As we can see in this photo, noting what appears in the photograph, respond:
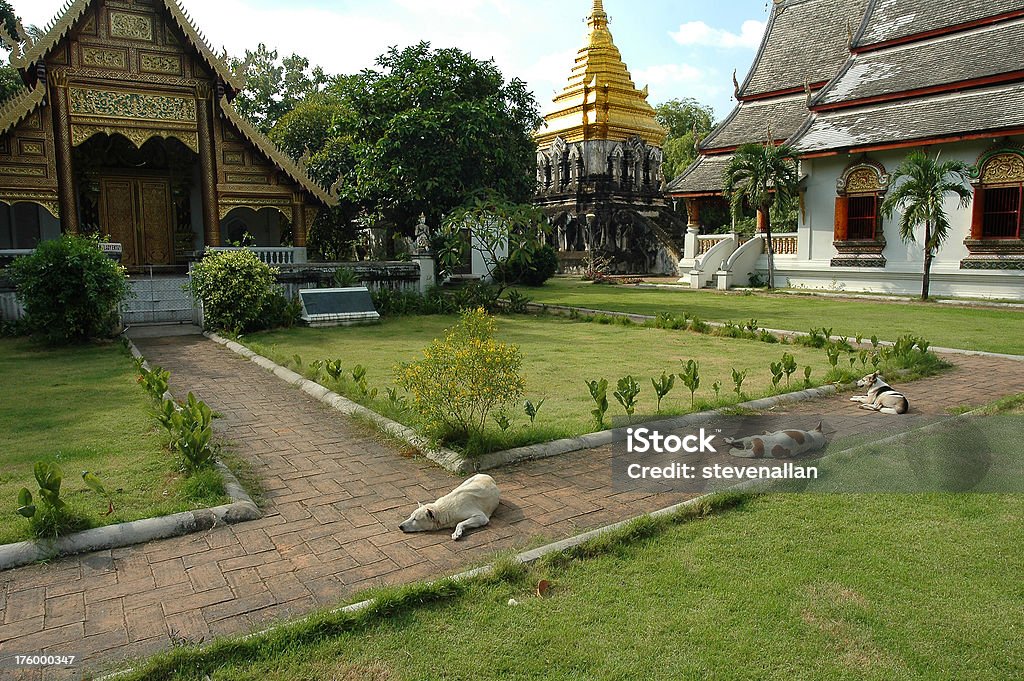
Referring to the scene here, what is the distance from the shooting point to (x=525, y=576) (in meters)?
3.79

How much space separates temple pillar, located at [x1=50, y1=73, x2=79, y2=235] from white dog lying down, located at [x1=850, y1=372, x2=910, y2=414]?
1473 centimetres

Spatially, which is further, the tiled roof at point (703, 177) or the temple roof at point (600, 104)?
the temple roof at point (600, 104)

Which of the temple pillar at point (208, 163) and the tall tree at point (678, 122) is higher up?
the tall tree at point (678, 122)

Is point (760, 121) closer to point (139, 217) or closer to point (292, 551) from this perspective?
point (139, 217)

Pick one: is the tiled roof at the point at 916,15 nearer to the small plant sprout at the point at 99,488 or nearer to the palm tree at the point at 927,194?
the palm tree at the point at 927,194

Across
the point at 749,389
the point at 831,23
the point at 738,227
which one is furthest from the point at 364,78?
the point at 738,227

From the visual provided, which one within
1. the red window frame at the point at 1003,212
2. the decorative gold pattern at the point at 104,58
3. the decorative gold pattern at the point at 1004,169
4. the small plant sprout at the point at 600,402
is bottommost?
the small plant sprout at the point at 600,402

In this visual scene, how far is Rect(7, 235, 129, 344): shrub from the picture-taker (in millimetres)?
11531

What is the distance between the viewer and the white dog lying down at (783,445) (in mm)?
5680

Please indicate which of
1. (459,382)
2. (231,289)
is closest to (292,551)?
(459,382)

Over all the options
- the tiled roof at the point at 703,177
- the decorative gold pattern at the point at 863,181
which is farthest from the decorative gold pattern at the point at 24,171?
the decorative gold pattern at the point at 863,181

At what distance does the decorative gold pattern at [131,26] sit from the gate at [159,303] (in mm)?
5200

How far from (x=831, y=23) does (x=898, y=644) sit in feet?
95.4

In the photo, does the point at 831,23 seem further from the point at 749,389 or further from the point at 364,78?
the point at 749,389
